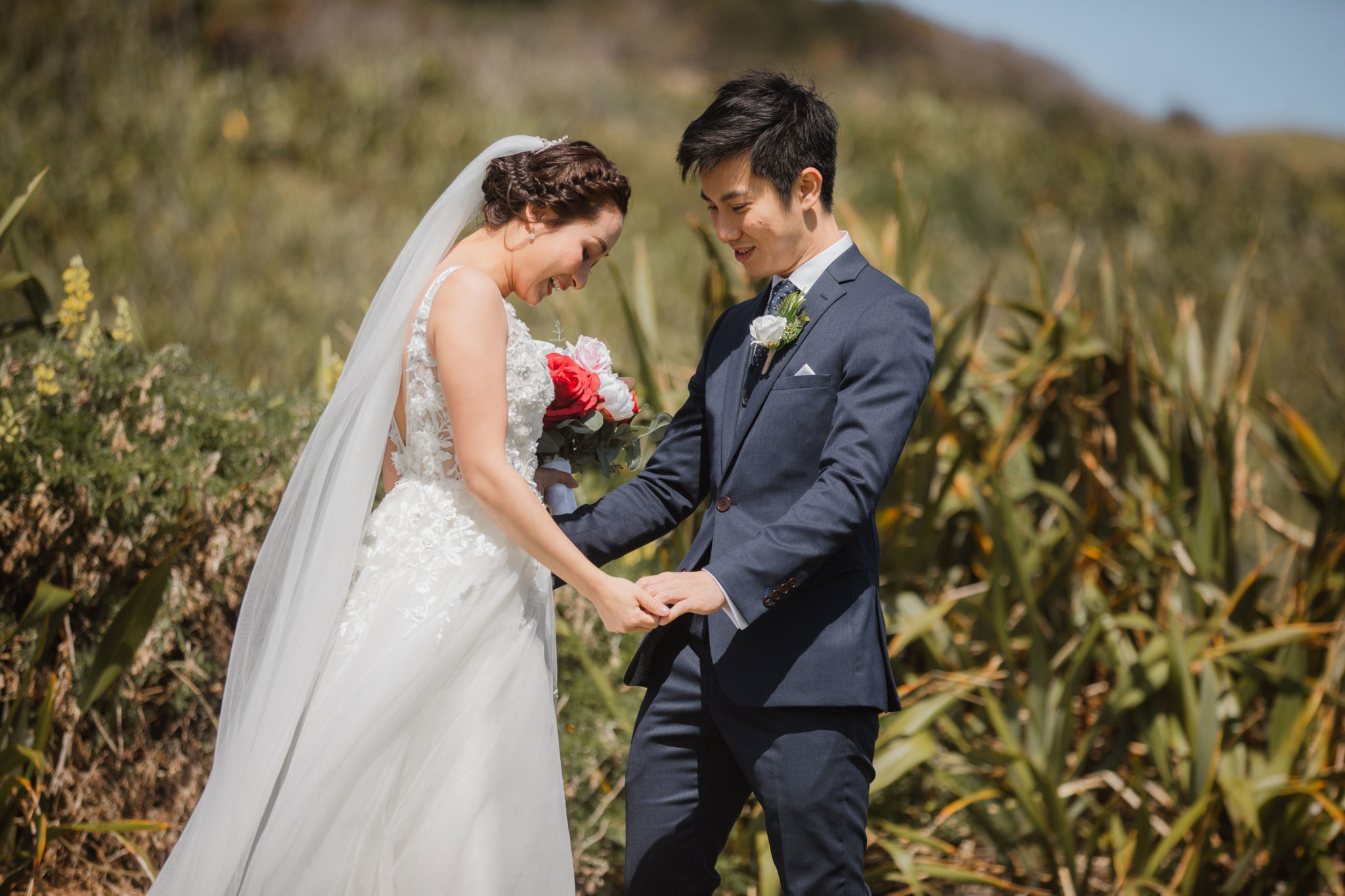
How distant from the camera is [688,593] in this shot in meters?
1.88

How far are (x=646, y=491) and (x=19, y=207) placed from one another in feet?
7.14

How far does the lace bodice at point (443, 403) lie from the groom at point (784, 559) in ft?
1.41

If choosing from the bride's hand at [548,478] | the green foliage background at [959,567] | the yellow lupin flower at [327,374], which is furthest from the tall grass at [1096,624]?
the yellow lupin flower at [327,374]

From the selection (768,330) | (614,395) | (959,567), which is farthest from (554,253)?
(959,567)

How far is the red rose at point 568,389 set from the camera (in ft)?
7.23

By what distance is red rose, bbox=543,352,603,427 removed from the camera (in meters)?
2.20

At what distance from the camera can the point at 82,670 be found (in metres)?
2.88

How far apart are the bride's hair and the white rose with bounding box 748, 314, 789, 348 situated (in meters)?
0.41

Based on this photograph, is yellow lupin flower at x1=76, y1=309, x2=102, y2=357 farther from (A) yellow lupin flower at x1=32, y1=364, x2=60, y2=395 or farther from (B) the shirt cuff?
(B) the shirt cuff

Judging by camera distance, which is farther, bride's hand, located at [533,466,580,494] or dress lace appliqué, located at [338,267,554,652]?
bride's hand, located at [533,466,580,494]

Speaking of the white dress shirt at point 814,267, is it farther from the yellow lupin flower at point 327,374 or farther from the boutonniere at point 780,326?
the yellow lupin flower at point 327,374

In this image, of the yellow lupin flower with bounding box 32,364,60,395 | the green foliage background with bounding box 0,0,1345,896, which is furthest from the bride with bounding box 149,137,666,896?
the yellow lupin flower with bounding box 32,364,60,395

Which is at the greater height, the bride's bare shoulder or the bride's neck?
the bride's neck

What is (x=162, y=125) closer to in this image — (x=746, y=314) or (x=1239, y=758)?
(x=746, y=314)
